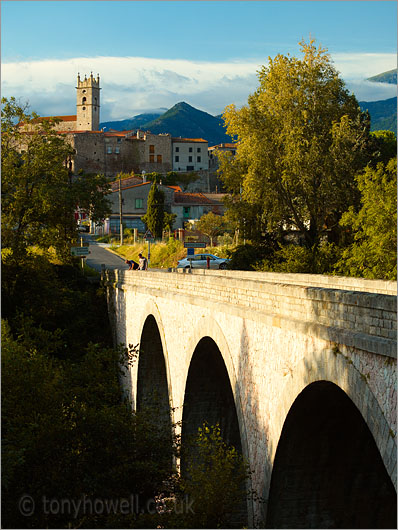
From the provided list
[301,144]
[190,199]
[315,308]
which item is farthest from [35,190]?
[190,199]

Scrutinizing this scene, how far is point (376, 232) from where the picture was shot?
26.1 m

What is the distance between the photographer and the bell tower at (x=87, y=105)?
131 metres

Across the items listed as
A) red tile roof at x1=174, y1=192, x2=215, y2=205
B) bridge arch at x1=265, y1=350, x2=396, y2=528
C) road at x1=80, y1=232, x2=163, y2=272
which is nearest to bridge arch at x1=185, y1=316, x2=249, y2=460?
bridge arch at x1=265, y1=350, x2=396, y2=528

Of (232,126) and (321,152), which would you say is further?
(232,126)

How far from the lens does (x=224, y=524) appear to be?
10797 mm

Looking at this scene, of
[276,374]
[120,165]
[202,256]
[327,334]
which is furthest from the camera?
[120,165]

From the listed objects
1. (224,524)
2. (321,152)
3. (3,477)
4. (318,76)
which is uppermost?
(318,76)

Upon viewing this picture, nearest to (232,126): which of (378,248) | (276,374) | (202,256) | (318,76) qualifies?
(318,76)

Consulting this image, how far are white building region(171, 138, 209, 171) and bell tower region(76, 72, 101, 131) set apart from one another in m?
18.3

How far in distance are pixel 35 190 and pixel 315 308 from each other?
70.8 ft

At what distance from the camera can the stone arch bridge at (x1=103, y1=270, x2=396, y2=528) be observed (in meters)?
7.48

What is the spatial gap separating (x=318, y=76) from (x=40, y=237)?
1433 cm

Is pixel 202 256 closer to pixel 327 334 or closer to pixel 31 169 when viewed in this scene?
pixel 31 169

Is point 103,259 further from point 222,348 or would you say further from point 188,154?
point 188,154
